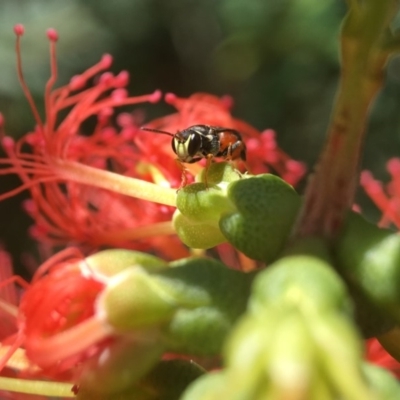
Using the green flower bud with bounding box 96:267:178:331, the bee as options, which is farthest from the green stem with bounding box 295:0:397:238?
the bee

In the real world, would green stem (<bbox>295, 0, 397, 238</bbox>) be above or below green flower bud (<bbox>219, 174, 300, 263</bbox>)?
above

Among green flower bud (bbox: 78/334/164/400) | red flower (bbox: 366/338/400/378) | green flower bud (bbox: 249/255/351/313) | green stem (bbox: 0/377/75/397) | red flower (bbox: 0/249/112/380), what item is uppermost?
green flower bud (bbox: 249/255/351/313)

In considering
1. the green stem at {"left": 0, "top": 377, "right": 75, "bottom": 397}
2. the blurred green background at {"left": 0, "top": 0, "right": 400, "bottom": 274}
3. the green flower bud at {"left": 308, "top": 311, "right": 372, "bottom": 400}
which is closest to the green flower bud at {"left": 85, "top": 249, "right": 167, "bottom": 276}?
the green stem at {"left": 0, "top": 377, "right": 75, "bottom": 397}

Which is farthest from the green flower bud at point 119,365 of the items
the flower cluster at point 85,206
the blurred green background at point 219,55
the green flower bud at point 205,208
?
the blurred green background at point 219,55

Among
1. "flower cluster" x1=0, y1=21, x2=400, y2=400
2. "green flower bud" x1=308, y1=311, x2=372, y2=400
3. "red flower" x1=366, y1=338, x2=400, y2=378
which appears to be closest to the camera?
"green flower bud" x1=308, y1=311, x2=372, y2=400

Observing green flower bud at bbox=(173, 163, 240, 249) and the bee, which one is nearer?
green flower bud at bbox=(173, 163, 240, 249)

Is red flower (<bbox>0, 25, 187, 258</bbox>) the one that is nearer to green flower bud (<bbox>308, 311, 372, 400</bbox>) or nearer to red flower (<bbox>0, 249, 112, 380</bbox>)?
red flower (<bbox>0, 249, 112, 380</bbox>)

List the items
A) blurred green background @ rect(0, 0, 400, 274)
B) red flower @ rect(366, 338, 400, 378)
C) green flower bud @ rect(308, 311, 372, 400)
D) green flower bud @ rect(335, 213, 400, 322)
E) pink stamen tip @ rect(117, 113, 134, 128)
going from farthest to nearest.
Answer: blurred green background @ rect(0, 0, 400, 274) → pink stamen tip @ rect(117, 113, 134, 128) → red flower @ rect(366, 338, 400, 378) → green flower bud @ rect(335, 213, 400, 322) → green flower bud @ rect(308, 311, 372, 400)

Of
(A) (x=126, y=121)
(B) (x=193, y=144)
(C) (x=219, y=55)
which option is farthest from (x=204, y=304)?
(C) (x=219, y=55)
